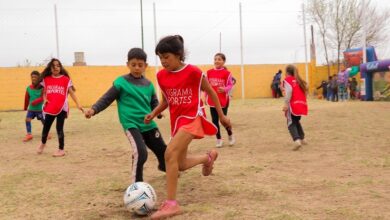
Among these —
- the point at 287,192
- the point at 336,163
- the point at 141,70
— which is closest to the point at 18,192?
the point at 141,70

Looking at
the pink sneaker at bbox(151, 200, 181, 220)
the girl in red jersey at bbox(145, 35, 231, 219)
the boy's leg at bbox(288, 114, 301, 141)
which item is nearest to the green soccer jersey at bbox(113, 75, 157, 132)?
the girl in red jersey at bbox(145, 35, 231, 219)

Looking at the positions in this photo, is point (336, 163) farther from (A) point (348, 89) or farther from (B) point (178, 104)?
(A) point (348, 89)

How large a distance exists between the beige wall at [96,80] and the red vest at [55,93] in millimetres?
17816

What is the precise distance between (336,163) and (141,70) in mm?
3017

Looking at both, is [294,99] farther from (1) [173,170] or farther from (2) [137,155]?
(1) [173,170]

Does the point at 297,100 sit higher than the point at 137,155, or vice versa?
the point at 297,100

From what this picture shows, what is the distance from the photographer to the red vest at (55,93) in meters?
7.86

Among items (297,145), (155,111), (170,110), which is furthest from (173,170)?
(297,145)

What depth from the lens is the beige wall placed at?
24.5m

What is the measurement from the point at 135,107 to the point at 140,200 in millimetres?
1219

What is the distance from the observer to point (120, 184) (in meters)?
5.29

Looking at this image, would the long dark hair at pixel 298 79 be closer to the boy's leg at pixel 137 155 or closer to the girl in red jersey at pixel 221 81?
the girl in red jersey at pixel 221 81

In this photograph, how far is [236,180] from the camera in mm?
5234

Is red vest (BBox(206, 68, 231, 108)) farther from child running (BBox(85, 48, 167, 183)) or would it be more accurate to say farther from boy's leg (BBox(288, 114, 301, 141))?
child running (BBox(85, 48, 167, 183))
